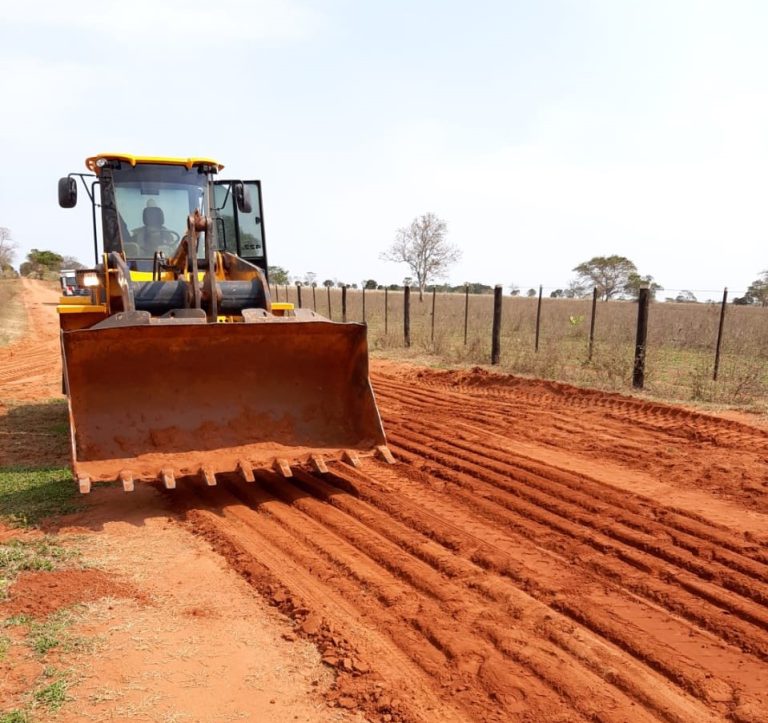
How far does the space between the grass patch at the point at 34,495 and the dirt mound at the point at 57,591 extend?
1051 mm

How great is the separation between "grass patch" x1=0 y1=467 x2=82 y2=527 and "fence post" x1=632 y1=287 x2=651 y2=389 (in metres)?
8.55

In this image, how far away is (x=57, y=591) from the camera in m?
3.81

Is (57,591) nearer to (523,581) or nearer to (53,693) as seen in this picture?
(53,693)

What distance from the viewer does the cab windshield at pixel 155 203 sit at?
7348 millimetres

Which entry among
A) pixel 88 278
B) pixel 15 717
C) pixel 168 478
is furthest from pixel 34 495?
pixel 15 717

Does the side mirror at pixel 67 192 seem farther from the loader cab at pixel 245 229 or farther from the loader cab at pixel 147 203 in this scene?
the loader cab at pixel 245 229

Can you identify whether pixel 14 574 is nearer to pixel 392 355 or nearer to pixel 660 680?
pixel 660 680

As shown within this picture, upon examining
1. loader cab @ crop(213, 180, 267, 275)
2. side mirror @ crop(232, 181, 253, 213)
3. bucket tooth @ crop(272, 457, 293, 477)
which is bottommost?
bucket tooth @ crop(272, 457, 293, 477)

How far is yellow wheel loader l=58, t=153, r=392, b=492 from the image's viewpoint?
5.25m

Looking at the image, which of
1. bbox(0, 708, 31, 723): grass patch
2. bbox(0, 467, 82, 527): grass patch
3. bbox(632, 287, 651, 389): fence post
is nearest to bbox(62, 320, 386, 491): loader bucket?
bbox(0, 467, 82, 527): grass patch

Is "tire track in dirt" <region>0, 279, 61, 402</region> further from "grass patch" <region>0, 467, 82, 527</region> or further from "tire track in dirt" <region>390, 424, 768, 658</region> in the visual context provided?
"tire track in dirt" <region>390, 424, 768, 658</region>

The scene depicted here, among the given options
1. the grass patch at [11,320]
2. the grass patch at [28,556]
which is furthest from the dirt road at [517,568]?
the grass patch at [11,320]

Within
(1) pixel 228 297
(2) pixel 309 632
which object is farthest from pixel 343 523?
(1) pixel 228 297

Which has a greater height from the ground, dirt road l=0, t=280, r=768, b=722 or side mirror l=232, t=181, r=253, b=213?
side mirror l=232, t=181, r=253, b=213
